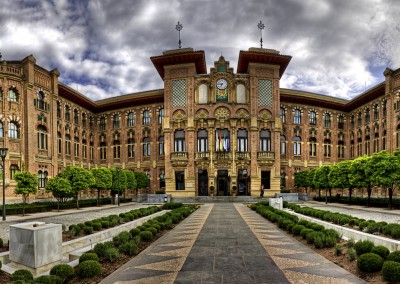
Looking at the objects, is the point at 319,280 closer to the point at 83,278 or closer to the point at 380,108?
the point at 83,278

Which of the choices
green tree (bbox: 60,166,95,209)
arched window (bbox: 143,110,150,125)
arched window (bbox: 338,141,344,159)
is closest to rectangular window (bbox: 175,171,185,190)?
arched window (bbox: 143,110,150,125)

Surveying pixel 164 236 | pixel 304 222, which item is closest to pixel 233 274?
pixel 164 236

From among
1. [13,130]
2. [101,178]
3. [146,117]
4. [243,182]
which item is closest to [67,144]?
[13,130]

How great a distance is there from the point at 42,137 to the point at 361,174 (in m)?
37.5

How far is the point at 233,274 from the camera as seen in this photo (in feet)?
28.7

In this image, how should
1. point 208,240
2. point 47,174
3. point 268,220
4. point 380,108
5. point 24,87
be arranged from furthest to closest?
point 380,108 < point 47,174 < point 24,87 < point 268,220 < point 208,240

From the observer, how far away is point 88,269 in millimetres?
8453

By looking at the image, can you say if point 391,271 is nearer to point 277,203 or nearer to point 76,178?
point 277,203

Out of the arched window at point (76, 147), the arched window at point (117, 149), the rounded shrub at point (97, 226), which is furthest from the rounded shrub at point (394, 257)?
the arched window at point (117, 149)

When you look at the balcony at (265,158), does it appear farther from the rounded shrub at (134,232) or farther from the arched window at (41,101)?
the rounded shrub at (134,232)

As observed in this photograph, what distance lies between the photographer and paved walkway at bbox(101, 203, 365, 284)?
27.8 feet

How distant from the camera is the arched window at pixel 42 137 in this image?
41.9 m

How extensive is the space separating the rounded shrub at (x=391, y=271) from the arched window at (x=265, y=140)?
42.9 metres

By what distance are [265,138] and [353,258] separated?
4121cm
